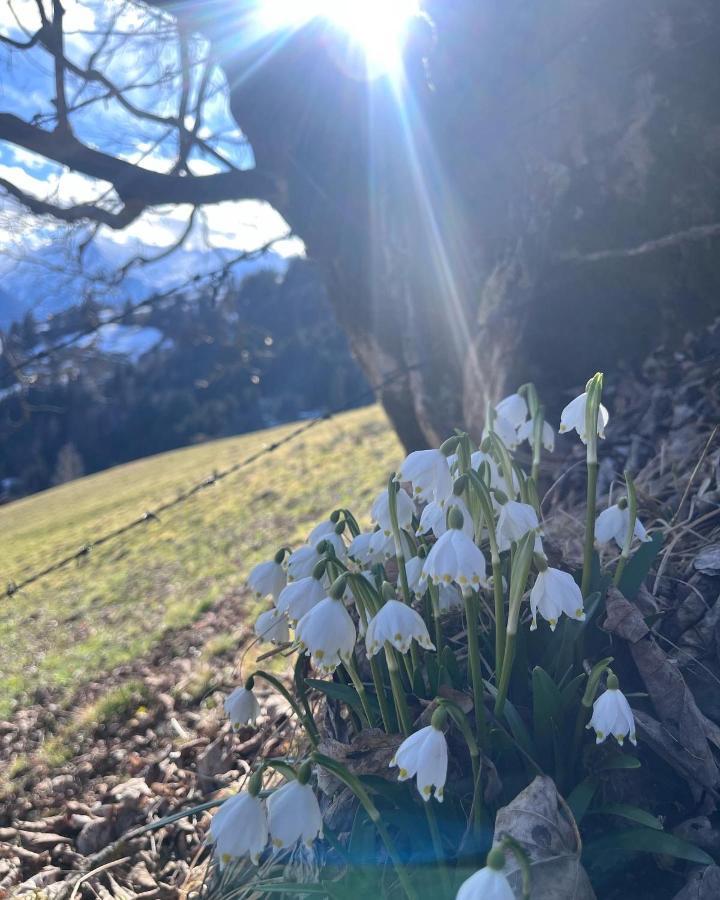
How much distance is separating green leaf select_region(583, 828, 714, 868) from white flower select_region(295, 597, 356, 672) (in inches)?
27.4

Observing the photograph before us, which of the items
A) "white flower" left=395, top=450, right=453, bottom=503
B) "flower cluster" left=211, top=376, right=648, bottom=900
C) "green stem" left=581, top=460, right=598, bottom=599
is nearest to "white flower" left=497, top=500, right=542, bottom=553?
"flower cluster" left=211, top=376, right=648, bottom=900

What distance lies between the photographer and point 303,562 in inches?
75.4

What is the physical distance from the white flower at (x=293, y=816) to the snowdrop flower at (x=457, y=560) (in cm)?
50

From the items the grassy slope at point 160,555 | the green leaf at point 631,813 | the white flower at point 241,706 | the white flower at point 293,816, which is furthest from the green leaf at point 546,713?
the grassy slope at point 160,555

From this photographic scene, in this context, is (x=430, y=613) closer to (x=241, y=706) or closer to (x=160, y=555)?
(x=241, y=706)

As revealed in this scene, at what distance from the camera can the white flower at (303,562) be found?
6.22ft

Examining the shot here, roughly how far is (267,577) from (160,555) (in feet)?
23.8

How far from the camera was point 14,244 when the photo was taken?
5746 millimetres

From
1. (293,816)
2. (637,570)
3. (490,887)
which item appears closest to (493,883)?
(490,887)

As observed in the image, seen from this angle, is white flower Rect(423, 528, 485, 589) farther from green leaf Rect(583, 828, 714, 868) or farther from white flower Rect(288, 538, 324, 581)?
green leaf Rect(583, 828, 714, 868)

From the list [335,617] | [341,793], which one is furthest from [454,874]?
[335,617]

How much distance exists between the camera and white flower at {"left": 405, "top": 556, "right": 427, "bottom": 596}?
1865 mm

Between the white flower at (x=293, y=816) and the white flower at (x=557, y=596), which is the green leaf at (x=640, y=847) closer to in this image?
the white flower at (x=557, y=596)

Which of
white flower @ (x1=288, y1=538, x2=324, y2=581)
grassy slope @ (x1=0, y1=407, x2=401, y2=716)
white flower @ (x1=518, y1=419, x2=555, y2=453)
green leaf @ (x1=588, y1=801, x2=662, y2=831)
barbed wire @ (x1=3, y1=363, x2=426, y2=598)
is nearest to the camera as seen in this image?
green leaf @ (x1=588, y1=801, x2=662, y2=831)
